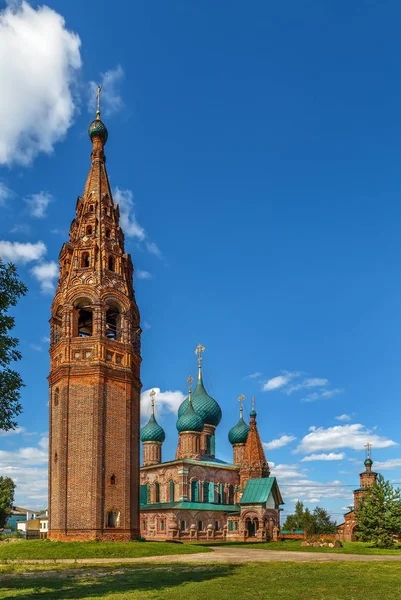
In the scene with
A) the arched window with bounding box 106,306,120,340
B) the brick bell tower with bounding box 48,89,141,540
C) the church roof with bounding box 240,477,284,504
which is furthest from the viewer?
the church roof with bounding box 240,477,284,504

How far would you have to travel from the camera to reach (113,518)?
29203mm

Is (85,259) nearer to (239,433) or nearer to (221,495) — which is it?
(221,495)

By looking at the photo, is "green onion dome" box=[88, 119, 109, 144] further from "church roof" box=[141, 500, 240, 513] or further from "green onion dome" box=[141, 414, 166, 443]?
"green onion dome" box=[141, 414, 166, 443]

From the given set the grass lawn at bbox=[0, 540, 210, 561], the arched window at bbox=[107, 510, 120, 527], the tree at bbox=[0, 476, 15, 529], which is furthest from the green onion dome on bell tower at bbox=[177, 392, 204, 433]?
the grass lawn at bbox=[0, 540, 210, 561]

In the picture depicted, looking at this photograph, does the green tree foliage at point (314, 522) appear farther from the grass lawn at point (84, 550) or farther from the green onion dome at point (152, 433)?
the grass lawn at point (84, 550)

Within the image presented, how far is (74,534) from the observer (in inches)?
1099

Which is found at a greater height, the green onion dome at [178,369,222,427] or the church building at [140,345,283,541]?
the green onion dome at [178,369,222,427]

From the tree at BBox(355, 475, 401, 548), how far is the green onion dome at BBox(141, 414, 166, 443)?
79.4 feet

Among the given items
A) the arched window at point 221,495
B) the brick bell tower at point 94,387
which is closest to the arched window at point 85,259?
the brick bell tower at point 94,387

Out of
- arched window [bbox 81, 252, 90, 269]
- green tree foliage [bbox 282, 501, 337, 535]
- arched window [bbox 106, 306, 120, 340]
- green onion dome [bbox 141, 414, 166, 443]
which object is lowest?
green tree foliage [bbox 282, 501, 337, 535]

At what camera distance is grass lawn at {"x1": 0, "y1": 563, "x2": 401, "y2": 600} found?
532 inches

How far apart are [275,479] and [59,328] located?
2700 cm

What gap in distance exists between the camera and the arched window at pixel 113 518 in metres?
29.0

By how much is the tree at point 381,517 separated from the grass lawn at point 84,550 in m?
12.6
